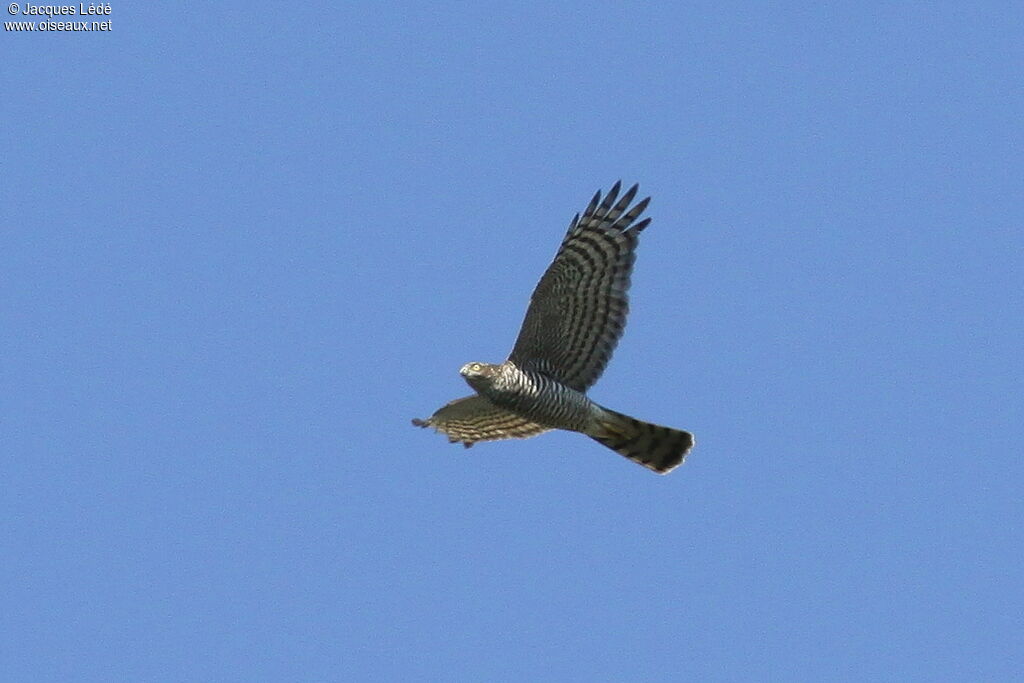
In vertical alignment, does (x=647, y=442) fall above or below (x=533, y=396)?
above

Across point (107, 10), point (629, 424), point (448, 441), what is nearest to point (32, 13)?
point (107, 10)

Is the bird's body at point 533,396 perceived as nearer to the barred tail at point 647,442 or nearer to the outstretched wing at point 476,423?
the barred tail at point 647,442

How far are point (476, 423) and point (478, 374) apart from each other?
5.40 ft

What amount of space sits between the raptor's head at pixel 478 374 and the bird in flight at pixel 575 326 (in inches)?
0.5

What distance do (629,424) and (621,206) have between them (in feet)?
6.73

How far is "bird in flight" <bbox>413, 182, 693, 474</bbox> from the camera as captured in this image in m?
14.7

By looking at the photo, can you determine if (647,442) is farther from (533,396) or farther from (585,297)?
(585,297)

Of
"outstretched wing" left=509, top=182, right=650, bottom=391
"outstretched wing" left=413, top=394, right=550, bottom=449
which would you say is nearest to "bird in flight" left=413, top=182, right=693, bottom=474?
"outstretched wing" left=509, top=182, right=650, bottom=391

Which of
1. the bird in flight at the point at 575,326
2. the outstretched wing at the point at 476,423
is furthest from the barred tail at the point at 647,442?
the outstretched wing at the point at 476,423

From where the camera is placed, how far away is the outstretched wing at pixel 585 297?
14.8m

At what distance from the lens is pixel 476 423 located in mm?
16016

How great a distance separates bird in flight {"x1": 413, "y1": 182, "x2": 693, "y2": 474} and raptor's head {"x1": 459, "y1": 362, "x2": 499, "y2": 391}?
0.01m

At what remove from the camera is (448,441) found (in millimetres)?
16172

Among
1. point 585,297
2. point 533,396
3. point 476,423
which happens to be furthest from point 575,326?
point 476,423
